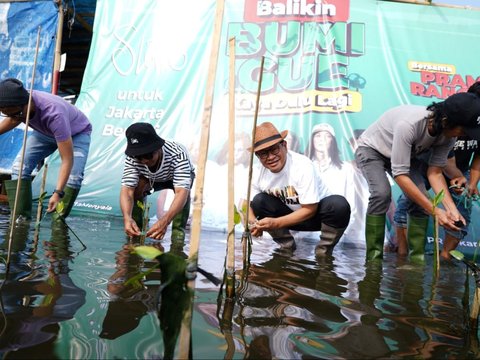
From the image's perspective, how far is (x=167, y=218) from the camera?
93.6 inches

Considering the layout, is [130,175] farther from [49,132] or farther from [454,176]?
[454,176]

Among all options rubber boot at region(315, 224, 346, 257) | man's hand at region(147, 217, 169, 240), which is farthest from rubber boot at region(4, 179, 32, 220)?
rubber boot at region(315, 224, 346, 257)

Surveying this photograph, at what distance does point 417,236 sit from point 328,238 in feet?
2.00

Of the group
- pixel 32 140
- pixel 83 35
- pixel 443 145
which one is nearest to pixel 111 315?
pixel 443 145

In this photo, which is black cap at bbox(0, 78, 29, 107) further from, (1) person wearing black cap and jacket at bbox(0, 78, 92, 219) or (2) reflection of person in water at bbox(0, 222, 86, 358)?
(2) reflection of person in water at bbox(0, 222, 86, 358)

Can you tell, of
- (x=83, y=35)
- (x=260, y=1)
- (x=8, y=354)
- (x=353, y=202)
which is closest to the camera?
(x=8, y=354)

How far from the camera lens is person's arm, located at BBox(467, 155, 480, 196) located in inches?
111

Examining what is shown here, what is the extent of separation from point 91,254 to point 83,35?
6038 mm

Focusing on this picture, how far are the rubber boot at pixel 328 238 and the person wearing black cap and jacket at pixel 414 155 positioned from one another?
191 millimetres

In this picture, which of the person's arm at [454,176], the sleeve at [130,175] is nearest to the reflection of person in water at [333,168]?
the person's arm at [454,176]

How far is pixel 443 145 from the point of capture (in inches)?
99.1

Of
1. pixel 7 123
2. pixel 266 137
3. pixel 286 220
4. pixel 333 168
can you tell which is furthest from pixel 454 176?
pixel 7 123

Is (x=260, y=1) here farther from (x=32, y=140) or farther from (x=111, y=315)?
(x=111, y=315)

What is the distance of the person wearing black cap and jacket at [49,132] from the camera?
8.05ft
